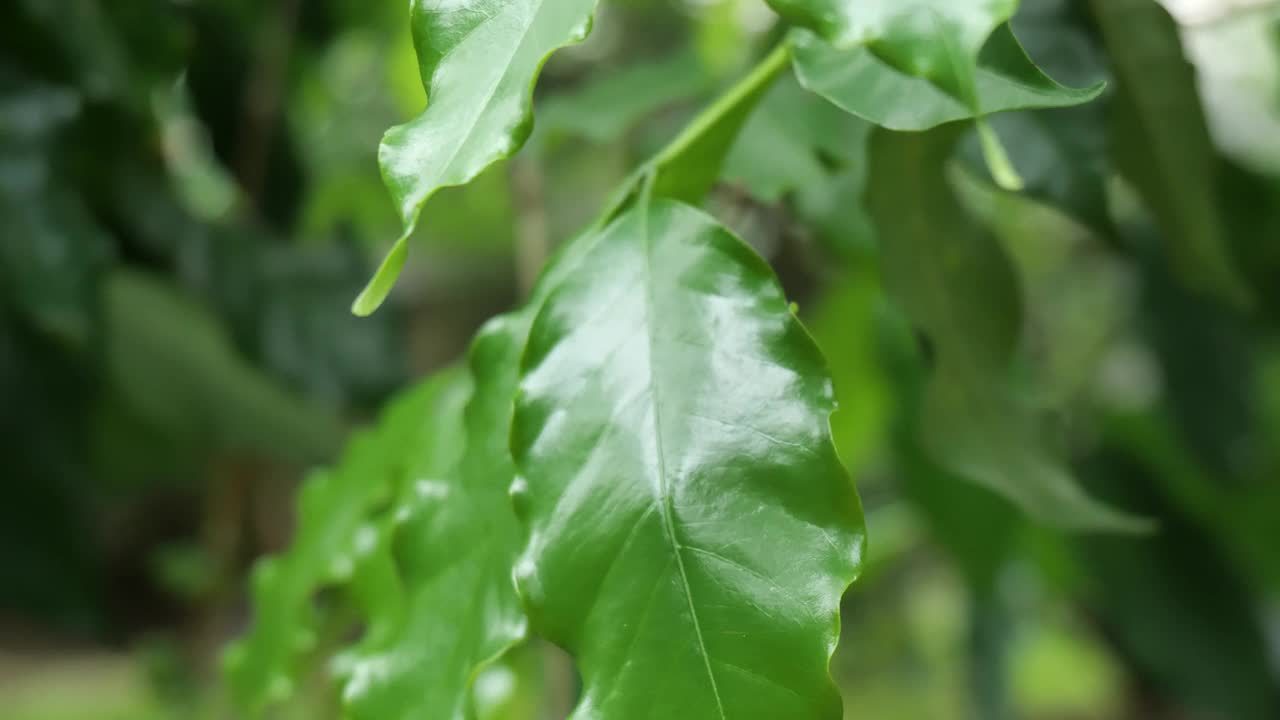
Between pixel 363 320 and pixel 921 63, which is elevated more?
pixel 921 63

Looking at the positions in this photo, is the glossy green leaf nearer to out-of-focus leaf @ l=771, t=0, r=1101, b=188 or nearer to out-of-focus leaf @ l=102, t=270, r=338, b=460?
out-of-focus leaf @ l=771, t=0, r=1101, b=188

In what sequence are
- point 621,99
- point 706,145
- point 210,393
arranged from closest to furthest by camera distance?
point 706,145 → point 621,99 → point 210,393

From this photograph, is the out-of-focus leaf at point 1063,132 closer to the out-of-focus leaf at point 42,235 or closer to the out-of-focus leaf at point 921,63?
the out-of-focus leaf at point 921,63

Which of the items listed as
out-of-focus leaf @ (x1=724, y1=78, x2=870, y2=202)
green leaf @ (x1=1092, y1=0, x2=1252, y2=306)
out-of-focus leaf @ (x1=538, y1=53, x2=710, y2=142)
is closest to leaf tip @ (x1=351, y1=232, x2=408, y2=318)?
out-of-focus leaf @ (x1=724, y1=78, x2=870, y2=202)

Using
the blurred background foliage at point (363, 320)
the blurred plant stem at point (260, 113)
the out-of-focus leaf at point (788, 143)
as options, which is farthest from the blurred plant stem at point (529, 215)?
the out-of-focus leaf at point (788, 143)

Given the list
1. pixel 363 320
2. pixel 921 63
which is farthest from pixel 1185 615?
pixel 921 63

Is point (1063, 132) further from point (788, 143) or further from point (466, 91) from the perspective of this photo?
point (466, 91)
